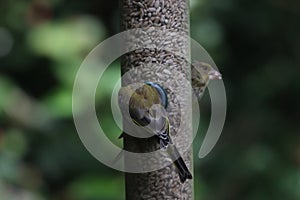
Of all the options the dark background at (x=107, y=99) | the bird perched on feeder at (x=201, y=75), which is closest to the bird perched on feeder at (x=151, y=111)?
the bird perched on feeder at (x=201, y=75)

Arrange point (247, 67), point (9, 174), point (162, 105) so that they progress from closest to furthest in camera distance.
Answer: point (162, 105)
point (9, 174)
point (247, 67)

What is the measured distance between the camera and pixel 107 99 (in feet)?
14.8

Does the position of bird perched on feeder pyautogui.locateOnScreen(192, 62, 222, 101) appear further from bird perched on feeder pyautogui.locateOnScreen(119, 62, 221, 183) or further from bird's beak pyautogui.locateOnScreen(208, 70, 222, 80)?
bird perched on feeder pyautogui.locateOnScreen(119, 62, 221, 183)

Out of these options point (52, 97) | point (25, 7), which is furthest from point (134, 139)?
point (25, 7)

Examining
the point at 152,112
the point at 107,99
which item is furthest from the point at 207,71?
the point at 107,99

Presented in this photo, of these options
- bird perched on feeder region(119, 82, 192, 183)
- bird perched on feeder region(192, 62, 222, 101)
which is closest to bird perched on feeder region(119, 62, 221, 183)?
bird perched on feeder region(119, 82, 192, 183)

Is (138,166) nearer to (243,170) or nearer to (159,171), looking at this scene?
(159,171)

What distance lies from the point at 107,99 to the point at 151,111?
80.8 inches

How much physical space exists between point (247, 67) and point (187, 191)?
2883 millimetres

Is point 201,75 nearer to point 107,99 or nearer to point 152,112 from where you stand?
point 152,112

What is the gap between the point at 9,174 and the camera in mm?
4496

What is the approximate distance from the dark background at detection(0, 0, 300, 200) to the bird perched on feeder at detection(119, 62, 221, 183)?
1639 millimetres

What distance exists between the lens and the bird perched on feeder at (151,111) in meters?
2.47

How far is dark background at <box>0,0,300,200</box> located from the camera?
15.0ft
